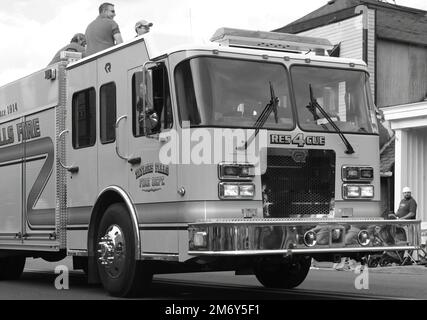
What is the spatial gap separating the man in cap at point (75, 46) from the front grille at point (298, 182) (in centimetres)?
383

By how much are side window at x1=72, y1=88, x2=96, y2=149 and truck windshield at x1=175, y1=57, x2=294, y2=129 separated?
6.40 feet

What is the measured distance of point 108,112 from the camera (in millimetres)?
9867

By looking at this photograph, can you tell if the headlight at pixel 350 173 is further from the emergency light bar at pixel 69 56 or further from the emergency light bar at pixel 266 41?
the emergency light bar at pixel 69 56

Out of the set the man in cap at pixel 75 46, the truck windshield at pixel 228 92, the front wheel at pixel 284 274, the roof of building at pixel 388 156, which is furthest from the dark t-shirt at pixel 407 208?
the truck windshield at pixel 228 92

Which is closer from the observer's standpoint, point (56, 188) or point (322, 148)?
point (322, 148)

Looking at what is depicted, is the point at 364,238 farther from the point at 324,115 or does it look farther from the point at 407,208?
the point at 407,208

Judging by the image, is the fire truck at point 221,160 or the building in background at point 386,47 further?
the building in background at point 386,47

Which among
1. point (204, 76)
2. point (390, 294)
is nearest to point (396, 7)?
point (390, 294)

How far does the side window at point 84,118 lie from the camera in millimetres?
10172

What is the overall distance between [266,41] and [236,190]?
1978mm

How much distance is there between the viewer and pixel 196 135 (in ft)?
27.8

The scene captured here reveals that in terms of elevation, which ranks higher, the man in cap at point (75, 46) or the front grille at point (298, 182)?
the man in cap at point (75, 46)
